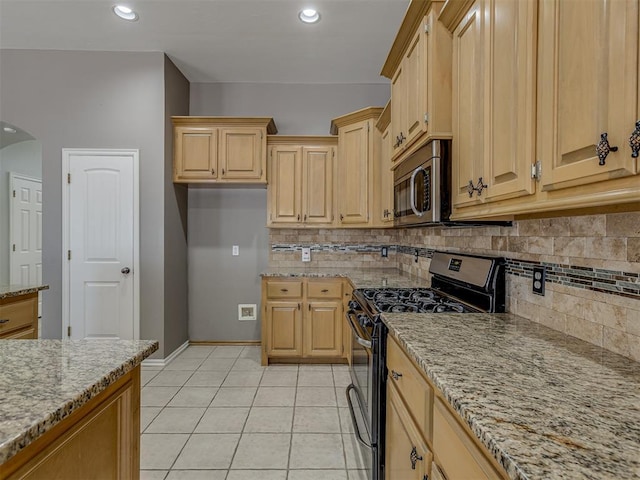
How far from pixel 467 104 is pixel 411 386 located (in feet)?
3.80

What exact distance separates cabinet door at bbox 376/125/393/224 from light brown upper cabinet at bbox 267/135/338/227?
0.53m

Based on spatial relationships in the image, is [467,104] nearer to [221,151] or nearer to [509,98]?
[509,98]

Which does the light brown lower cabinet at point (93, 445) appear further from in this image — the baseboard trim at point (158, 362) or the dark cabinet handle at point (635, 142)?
the baseboard trim at point (158, 362)

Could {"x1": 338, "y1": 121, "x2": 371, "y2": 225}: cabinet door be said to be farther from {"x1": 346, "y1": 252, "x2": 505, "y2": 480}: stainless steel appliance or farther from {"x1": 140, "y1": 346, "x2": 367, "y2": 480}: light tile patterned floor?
{"x1": 140, "y1": 346, "x2": 367, "y2": 480}: light tile patterned floor

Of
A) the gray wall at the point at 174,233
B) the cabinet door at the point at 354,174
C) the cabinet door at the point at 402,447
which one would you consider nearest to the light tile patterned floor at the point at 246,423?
the gray wall at the point at 174,233

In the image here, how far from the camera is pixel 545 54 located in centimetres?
95

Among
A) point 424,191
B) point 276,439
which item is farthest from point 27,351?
point 424,191

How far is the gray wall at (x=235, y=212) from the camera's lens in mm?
3881

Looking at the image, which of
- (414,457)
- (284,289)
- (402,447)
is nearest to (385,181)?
(284,289)

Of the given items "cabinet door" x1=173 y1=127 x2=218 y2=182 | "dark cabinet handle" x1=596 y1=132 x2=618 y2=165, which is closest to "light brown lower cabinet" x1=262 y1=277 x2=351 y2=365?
"cabinet door" x1=173 y1=127 x2=218 y2=182

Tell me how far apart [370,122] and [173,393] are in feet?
9.72

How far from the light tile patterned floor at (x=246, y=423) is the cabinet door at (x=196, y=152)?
6.20ft

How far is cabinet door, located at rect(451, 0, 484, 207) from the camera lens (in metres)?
1.36

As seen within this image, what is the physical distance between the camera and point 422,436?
104 cm
